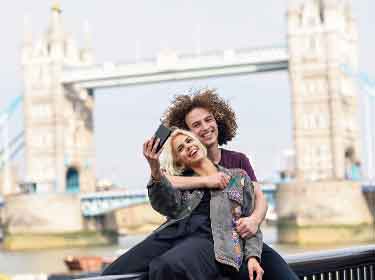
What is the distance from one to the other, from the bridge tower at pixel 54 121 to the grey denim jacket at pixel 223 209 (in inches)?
1611

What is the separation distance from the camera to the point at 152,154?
1936 millimetres

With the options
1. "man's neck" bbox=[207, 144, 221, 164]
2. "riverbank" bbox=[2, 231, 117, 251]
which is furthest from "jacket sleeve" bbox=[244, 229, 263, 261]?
"riverbank" bbox=[2, 231, 117, 251]

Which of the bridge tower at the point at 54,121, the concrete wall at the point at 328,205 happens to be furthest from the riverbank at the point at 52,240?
the concrete wall at the point at 328,205

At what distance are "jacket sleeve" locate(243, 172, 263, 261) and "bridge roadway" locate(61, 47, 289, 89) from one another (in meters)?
35.4

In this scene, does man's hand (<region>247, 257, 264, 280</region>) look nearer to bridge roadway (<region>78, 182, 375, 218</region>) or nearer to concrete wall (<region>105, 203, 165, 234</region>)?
bridge roadway (<region>78, 182, 375, 218</region>)

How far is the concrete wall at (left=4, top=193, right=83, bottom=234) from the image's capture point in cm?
3772

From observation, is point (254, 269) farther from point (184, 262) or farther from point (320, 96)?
point (320, 96)

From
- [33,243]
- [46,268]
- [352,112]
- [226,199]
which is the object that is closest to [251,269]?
[226,199]

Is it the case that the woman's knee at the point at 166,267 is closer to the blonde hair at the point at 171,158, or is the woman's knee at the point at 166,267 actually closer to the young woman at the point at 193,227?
the young woman at the point at 193,227

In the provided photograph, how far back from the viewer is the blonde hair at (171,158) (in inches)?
82.2

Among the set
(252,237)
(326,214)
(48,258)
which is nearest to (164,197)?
(252,237)

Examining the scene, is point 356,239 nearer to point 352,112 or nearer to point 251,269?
point 352,112

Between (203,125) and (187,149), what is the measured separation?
0.13m

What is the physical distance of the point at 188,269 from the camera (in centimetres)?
190
